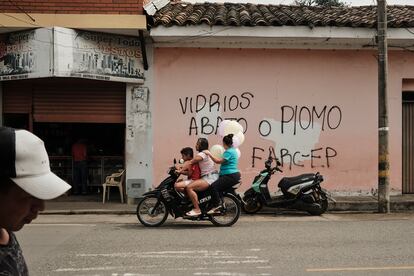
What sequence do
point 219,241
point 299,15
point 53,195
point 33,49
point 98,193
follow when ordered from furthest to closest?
point 98,193
point 299,15
point 33,49
point 219,241
point 53,195

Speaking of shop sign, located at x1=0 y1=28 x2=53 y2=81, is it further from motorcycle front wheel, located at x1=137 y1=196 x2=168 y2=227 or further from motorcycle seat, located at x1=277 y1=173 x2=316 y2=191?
motorcycle seat, located at x1=277 y1=173 x2=316 y2=191

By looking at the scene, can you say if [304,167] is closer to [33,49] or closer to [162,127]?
[162,127]

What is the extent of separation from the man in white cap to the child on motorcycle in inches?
328

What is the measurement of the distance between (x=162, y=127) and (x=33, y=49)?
3674mm

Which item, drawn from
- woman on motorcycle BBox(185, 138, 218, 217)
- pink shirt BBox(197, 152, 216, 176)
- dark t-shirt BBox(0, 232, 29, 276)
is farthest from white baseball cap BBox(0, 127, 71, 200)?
pink shirt BBox(197, 152, 216, 176)

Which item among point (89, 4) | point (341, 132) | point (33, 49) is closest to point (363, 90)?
point (341, 132)

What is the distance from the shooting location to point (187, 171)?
10.4 meters

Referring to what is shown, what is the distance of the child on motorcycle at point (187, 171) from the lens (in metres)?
10.3

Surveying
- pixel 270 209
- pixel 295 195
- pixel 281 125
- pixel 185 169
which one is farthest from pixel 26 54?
pixel 295 195

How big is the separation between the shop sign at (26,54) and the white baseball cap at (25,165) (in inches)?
451

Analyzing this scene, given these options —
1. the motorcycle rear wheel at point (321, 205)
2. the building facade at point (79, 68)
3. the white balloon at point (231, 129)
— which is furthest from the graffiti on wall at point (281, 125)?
the motorcycle rear wheel at point (321, 205)

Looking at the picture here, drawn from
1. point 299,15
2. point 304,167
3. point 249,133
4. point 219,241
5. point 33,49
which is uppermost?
point 299,15

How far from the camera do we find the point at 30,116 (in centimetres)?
1442

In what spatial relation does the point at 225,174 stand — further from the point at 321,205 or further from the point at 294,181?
the point at 321,205
